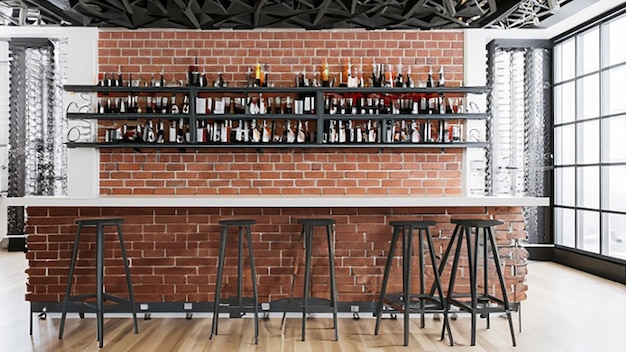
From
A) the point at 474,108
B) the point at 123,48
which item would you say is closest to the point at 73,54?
the point at 123,48

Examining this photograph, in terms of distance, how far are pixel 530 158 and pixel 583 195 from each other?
→ 3.11ft

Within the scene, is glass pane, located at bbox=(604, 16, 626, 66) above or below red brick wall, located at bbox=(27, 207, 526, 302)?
above

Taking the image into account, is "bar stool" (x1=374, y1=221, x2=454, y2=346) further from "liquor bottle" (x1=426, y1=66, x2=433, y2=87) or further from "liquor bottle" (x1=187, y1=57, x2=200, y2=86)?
"liquor bottle" (x1=187, y1=57, x2=200, y2=86)

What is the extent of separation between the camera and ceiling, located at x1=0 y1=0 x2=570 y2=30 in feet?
17.5

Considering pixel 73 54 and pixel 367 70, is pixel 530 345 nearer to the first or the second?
pixel 367 70

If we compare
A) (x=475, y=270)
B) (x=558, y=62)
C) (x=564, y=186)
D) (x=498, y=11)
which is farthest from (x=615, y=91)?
(x=475, y=270)

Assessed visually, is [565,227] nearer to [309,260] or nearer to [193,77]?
[309,260]

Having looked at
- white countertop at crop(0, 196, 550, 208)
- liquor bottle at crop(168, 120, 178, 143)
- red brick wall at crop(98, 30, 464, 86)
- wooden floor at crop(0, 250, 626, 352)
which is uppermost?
red brick wall at crop(98, 30, 464, 86)

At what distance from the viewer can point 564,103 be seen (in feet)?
24.7

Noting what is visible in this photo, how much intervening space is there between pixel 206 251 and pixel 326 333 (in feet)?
3.89

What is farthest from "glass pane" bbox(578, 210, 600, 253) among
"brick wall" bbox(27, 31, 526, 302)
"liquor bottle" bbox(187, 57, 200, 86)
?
"liquor bottle" bbox(187, 57, 200, 86)

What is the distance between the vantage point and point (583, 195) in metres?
7.09

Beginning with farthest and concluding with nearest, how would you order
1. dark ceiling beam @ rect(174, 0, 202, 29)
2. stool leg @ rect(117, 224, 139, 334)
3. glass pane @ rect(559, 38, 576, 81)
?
glass pane @ rect(559, 38, 576, 81) → dark ceiling beam @ rect(174, 0, 202, 29) → stool leg @ rect(117, 224, 139, 334)

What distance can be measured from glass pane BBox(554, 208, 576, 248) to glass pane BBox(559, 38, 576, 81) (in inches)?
71.2
